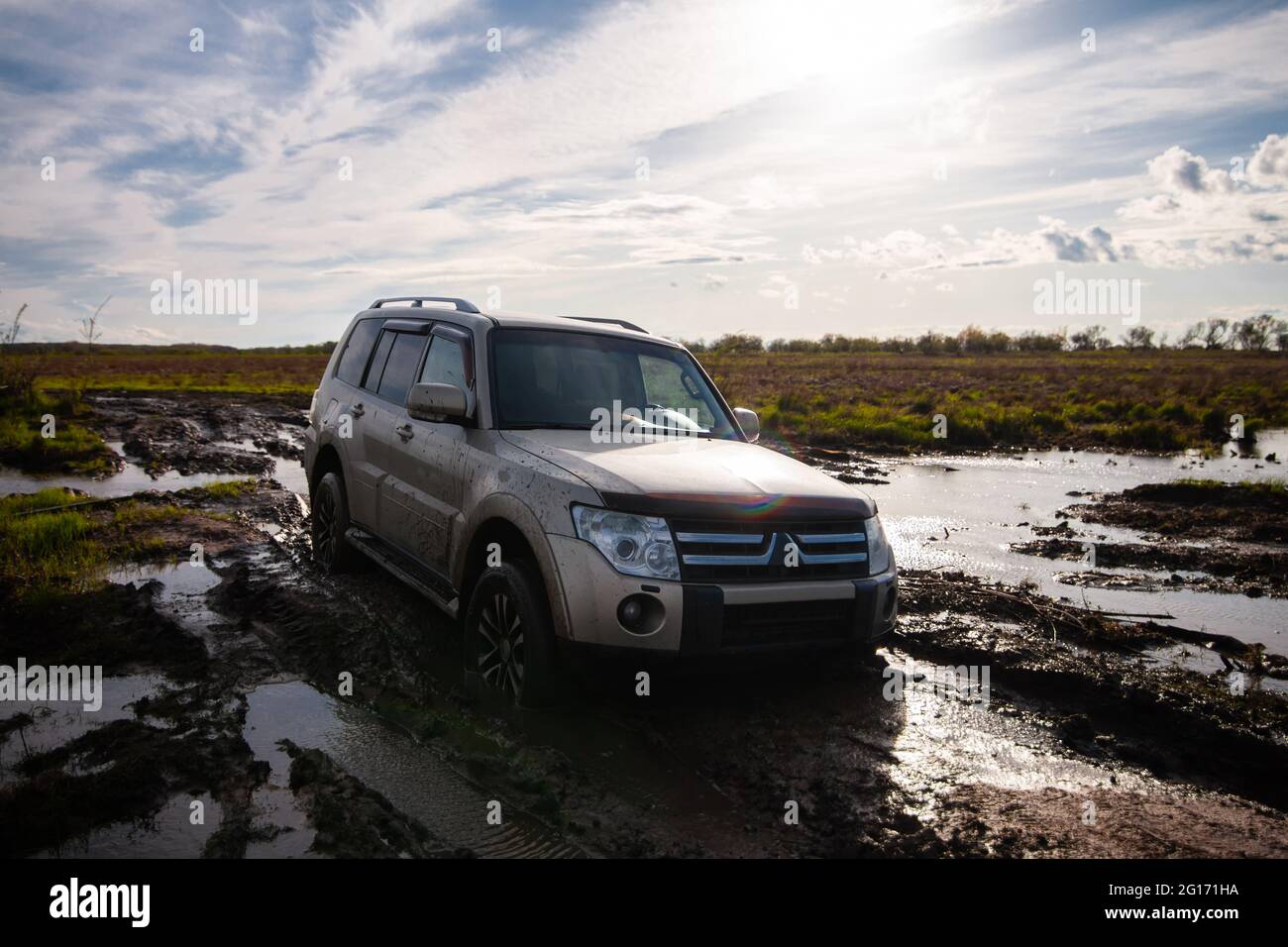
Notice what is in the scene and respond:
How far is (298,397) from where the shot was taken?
29078mm

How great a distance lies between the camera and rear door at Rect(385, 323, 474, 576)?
5020mm

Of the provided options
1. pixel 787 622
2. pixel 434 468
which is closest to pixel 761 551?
pixel 787 622

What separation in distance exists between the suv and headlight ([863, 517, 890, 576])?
0.01 metres

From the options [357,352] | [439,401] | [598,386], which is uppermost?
[357,352]

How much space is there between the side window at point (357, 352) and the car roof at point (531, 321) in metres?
Result: 0.41

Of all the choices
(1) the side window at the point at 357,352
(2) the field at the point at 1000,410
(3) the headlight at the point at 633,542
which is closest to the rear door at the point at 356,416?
(1) the side window at the point at 357,352

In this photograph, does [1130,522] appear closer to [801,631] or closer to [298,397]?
[801,631]

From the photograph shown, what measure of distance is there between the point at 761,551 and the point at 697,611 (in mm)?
444

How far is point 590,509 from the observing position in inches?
157

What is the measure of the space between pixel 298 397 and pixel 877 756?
92.1 ft

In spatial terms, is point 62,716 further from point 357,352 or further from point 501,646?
point 357,352

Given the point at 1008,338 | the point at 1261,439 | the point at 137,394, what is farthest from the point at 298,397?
the point at 1008,338

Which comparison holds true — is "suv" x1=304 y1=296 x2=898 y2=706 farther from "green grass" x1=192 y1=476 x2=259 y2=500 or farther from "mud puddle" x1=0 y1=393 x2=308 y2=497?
"mud puddle" x1=0 y1=393 x2=308 y2=497
